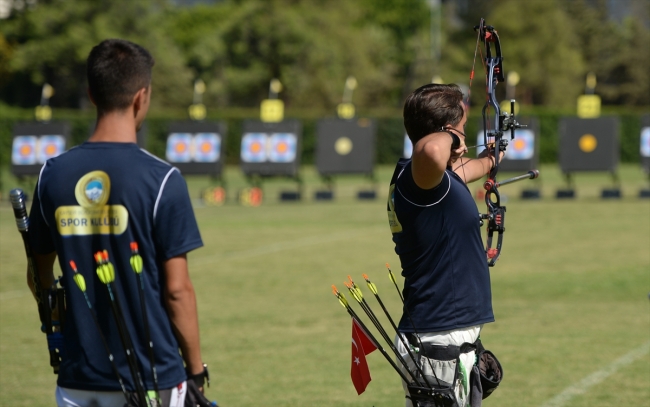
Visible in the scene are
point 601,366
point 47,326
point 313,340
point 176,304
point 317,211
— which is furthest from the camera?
point 317,211

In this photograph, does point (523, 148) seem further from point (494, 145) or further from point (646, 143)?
point (494, 145)

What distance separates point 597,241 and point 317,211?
640cm

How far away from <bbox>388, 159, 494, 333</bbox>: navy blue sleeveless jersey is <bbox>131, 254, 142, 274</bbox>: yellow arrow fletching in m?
1.08

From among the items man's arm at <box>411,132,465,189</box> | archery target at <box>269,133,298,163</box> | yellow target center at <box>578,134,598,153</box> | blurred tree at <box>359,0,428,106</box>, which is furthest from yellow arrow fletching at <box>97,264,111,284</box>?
blurred tree at <box>359,0,428,106</box>

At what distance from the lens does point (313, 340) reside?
7363mm

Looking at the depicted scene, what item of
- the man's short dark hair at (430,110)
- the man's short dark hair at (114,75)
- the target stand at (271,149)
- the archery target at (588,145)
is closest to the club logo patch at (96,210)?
the man's short dark hair at (114,75)

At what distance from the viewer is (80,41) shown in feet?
145

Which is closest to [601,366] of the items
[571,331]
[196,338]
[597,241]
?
[571,331]

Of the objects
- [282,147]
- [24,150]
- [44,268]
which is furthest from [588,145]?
[44,268]

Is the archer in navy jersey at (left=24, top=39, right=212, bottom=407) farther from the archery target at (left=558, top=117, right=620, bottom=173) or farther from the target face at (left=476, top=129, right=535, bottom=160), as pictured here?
the archery target at (left=558, top=117, right=620, bottom=173)

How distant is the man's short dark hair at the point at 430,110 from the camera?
3.53m

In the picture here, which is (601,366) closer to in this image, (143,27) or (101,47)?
(101,47)

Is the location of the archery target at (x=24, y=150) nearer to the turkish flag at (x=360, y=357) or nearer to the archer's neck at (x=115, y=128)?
the turkish flag at (x=360, y=357)

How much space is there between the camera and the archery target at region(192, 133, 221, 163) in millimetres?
21516
